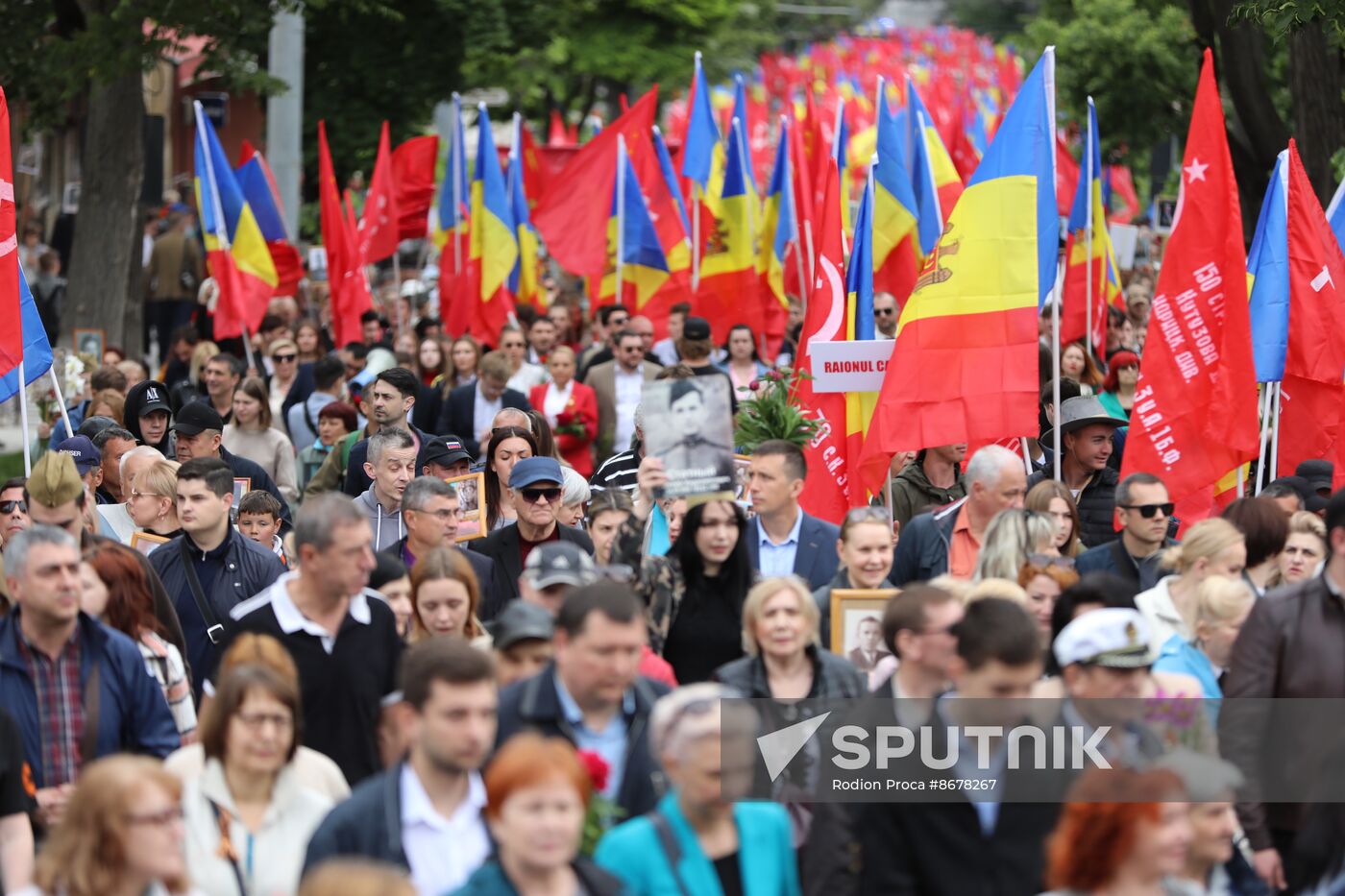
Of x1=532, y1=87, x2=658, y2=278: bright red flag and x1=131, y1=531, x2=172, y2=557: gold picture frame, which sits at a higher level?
x1=532, y1=87, x2=658, y2=278: bright red flag

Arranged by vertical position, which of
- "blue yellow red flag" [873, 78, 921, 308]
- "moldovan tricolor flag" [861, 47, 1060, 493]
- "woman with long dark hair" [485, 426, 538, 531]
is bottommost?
"woman with long dark hair" [485, 426, 538, 531]

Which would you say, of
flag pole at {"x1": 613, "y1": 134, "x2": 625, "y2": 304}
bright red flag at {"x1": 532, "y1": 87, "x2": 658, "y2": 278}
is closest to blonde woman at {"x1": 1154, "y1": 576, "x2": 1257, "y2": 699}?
flag pole at {"x1": 613, "y1": 134, "x2": 625, "y2": 304}

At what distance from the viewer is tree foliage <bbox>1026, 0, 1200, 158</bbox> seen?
29984mm

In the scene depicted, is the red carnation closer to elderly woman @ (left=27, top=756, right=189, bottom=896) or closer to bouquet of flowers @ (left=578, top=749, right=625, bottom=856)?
bouquet of flowers @ (left=578, top=749, right=625, bottom=856)

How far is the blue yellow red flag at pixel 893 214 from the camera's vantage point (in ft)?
46.7

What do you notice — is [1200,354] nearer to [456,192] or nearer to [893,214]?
[893,214]

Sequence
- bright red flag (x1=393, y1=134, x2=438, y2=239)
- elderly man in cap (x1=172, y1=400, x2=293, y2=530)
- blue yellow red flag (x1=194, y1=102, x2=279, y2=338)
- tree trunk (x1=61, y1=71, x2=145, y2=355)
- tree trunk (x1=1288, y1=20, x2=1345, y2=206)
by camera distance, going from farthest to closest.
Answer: tree trunk (x1=61, y1=71, x2=145, y2=355) → bright red flag (x1=393, y1=134, x2=438, y2=239) → blue yellow red flag (x1=194, y1=102, x2=279, y2=338) → tree trunk (x1=1288, y1=20, x2=1345, y2=206) → elderly man in cap (x1=172, y1=400, x2=293, y2=530)

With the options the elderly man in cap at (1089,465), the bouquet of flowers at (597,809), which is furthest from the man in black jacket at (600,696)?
the elderly man in cap at (1089,465)

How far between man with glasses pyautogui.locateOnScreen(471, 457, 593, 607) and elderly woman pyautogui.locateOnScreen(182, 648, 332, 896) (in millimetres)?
3304

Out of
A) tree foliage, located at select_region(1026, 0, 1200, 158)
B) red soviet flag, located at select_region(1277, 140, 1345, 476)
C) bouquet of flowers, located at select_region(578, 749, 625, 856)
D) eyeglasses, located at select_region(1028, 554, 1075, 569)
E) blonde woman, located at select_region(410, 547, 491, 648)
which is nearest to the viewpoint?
bouquet of flowers, located at select_region(578, 749, 625, 856)

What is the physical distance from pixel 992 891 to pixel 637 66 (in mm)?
47234

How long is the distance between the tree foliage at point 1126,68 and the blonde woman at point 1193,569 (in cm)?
2270

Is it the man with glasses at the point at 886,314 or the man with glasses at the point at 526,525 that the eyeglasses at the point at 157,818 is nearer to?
the man with glasses at the point at 526,525

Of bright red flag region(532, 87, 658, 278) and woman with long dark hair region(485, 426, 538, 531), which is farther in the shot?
bright red flag region(532, 87, 658, 278)
